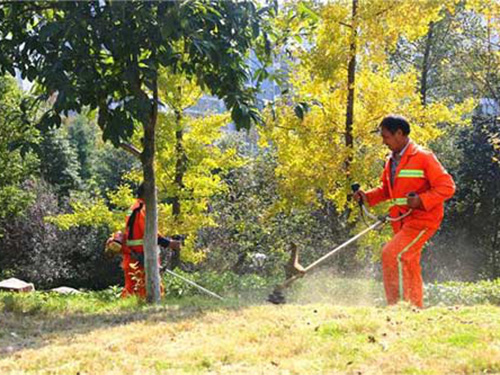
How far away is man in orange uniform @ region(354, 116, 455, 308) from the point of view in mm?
6230

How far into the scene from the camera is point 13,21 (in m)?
6.63

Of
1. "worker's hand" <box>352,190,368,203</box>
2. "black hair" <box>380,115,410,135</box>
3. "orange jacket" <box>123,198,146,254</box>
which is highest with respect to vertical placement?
"black hair" <box>380,115,410,135</box>

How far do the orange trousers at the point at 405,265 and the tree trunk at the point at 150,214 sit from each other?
2579mm

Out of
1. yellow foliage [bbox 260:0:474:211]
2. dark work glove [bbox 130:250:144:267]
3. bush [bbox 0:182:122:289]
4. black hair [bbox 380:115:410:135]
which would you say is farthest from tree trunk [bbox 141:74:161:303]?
bush [bbox 0:182:122:289]

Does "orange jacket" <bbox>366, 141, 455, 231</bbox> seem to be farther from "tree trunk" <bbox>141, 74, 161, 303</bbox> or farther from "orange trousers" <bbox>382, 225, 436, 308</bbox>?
"tree trunk" <bbox>141, 74, 161, 303</bbox>

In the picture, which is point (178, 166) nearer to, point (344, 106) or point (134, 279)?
point (344, 106)

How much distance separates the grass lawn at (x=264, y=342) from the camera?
3879mm

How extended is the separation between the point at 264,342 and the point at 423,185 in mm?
2728

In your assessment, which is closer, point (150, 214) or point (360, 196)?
point (360, 196)

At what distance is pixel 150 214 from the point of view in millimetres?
7344

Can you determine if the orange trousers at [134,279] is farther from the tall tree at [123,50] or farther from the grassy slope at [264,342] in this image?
the tall tree at [123,50]

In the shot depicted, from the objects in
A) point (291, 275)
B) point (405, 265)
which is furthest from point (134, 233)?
point (405, 265)

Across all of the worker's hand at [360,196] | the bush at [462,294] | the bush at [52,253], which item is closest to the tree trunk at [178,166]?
the bush at [462,294]

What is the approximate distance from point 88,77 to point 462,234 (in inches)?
544
